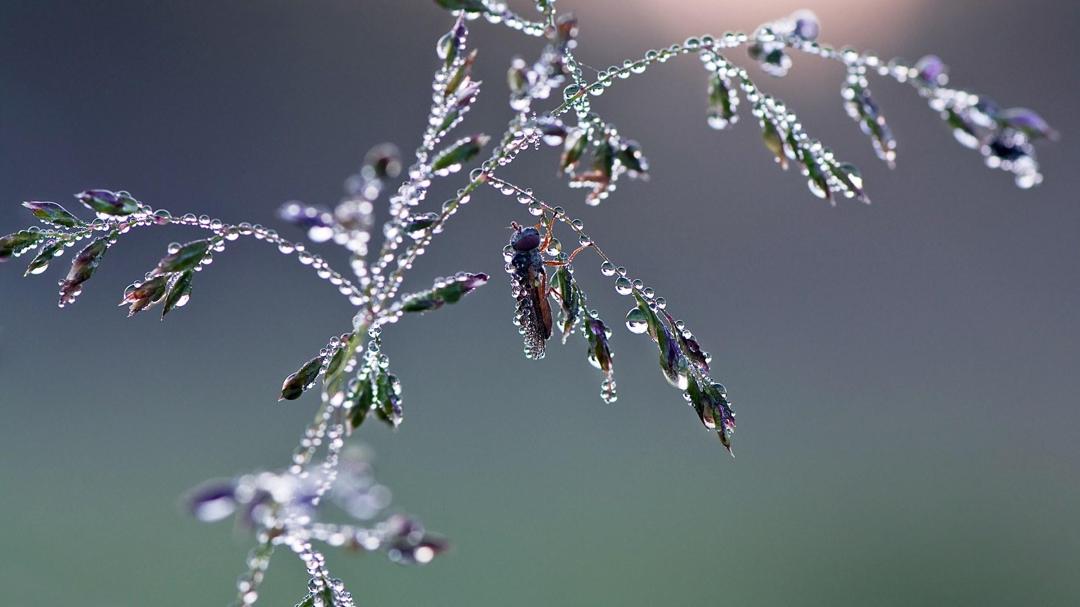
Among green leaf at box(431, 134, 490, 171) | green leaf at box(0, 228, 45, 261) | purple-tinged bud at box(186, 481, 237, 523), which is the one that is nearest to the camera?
purple-tinged bud at box(186, 481, 237, 523)

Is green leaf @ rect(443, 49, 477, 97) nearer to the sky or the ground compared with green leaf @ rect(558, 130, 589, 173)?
nearer to the sky

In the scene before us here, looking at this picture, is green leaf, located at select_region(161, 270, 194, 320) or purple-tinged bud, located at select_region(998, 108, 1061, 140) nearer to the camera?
purple-tinged bud, located at select_region(998, 108, 1061, 140)

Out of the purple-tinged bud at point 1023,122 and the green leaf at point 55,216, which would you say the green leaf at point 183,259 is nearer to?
the green leaf at point 55,216

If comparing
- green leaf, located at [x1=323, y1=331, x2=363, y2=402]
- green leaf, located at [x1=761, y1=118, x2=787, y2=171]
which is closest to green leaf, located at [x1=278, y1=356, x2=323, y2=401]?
green leaf, located at [x1=323, y1=331, x2=363, y2=402]

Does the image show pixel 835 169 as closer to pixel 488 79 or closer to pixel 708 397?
pixel 708 397

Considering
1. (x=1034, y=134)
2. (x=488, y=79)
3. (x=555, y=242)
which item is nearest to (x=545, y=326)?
(x=555, y=242)

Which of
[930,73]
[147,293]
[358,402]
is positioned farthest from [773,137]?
[147,293]

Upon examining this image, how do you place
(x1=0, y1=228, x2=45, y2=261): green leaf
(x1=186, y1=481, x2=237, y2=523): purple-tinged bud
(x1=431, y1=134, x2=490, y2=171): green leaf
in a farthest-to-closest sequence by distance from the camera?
(x1=0, y1=228, x2=45, y2=261): green leaf, (x1=431, y1=134, x2=490, y2=171): green leaf, (x1=186, y1=481, x2=237, y2=523): purple-tinged bud

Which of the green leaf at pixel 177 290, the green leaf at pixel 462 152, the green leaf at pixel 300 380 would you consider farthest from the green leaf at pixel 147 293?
the green leaf at pixel 462 152

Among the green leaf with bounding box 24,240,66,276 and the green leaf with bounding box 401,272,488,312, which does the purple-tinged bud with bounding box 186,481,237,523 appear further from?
the green leaf with bounding box 24,240,66,276
